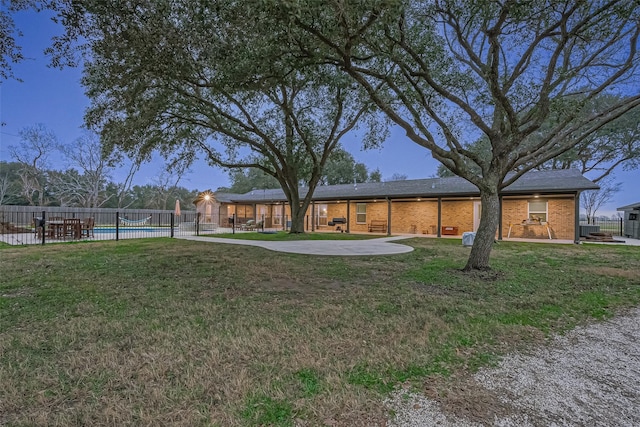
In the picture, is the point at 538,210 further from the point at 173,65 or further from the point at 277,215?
the point at 277,215

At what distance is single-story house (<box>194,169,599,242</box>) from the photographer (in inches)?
557

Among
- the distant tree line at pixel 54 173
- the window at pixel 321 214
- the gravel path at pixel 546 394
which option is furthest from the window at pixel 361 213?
the gravel path at pixel 546 394

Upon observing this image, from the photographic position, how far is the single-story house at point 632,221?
1661cm

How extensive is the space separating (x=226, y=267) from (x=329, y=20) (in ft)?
17.9

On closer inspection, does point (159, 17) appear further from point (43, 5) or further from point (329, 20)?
point (329, 20)

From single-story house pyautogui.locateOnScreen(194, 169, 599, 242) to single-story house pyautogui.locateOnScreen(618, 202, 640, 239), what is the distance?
5503 millimetres

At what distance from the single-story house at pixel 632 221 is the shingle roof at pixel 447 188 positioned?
5503 mm

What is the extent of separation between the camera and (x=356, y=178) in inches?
1415

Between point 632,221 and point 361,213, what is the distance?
15183 mm

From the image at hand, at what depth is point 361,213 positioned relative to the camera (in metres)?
20.5

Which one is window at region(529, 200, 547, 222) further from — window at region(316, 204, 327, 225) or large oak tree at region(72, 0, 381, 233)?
window at region(316, 204, 327, 225)

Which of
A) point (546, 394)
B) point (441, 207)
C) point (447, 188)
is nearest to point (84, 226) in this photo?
point (546, 394)

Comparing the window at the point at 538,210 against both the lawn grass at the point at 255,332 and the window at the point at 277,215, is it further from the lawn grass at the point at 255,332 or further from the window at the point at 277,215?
the window at the point at 277,215

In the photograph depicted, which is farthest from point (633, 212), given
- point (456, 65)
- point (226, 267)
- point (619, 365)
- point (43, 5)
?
point (43, 5)
